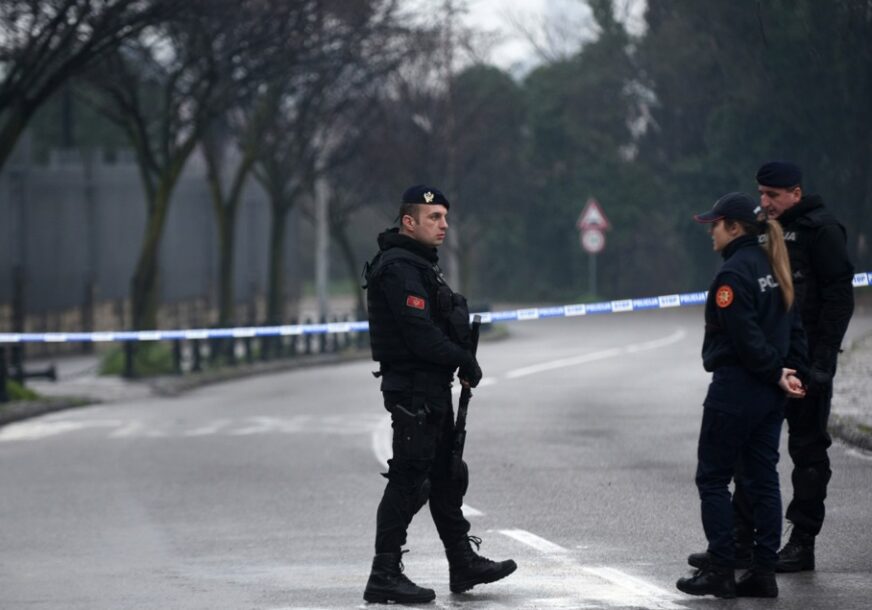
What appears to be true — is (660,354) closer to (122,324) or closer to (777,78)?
(777,78)

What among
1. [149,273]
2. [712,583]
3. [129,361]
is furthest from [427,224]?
[149,273]

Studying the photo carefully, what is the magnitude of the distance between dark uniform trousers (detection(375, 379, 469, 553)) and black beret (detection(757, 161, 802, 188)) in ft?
6.28

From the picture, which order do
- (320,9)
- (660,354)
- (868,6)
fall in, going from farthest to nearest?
1. (660,354)
2. (320,9)
3. (868,6)

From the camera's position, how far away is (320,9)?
28.6m

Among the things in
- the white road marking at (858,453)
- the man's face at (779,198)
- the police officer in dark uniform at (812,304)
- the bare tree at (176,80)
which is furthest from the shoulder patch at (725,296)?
the bare tree at (176,80)

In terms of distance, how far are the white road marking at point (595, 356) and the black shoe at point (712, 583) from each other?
1819cm

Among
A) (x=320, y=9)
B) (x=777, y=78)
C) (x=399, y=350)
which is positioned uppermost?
(x=320, y=9)

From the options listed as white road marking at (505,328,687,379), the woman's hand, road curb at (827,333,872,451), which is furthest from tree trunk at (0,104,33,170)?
the woman's hand

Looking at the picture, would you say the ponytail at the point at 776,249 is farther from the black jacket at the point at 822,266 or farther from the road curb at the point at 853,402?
the road curb at the point at 853,402

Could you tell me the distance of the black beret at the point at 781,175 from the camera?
9133 mm

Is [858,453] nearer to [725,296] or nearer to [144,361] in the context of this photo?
[725,296]

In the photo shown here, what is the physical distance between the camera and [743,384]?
27.5 ft

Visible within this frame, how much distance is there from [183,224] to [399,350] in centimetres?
3744

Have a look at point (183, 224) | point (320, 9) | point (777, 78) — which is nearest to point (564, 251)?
point (183, 224)
